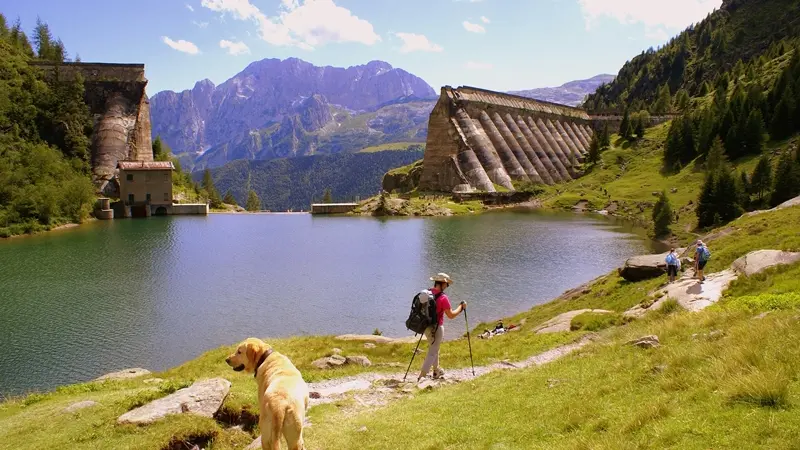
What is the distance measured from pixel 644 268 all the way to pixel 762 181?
4614cm

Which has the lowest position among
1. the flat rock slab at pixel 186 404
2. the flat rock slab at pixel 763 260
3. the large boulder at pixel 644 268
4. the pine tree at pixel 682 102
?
the flat rock slab at pixel 186 404

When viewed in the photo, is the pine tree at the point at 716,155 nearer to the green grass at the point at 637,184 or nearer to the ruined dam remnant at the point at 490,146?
the green grass at the point at 637,184

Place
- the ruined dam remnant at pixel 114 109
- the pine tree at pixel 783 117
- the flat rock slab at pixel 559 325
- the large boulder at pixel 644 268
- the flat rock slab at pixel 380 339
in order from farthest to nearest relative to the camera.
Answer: the ruined dam remnant at pixel 114 109
the pine tree at pixel 783 117
the large boulder at pixel 644 268
the flat rock slab at pixel 380 339
the flat rock slab at pixel 559 325

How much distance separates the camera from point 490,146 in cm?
15138

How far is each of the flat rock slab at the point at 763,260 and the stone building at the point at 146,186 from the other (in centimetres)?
11587

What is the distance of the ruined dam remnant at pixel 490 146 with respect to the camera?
145 m

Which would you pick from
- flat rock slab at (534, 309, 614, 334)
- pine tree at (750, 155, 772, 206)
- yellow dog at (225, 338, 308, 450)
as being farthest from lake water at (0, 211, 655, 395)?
yellow dog at (225, 338, 308, 450)

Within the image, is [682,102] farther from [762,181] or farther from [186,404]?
[186,404]

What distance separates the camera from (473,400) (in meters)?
13.1

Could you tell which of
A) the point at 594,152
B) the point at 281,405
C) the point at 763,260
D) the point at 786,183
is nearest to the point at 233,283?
the point at 763,260

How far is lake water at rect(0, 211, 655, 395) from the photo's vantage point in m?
31.9

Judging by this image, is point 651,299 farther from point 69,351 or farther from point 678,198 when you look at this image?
point 678,198

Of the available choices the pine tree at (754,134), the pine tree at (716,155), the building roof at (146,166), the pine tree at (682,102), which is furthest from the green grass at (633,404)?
the pine tree at (682,102)

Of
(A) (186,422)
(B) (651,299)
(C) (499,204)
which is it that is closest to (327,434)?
(A) (186,422)
